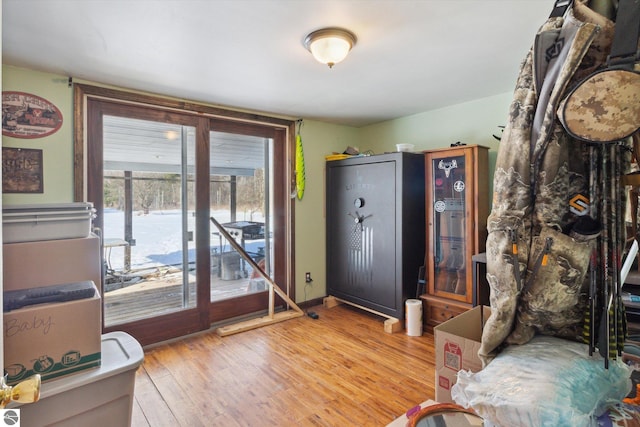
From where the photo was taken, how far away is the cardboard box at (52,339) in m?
1.10

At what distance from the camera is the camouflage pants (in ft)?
2.65

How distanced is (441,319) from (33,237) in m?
2.96

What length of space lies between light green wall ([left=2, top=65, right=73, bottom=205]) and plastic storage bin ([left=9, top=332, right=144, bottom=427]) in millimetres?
1617

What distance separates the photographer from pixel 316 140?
13.0 ft

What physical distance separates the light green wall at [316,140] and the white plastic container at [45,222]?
1524 mm

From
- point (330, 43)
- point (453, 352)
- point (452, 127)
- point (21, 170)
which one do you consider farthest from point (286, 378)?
point (452, 127)

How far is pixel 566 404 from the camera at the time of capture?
71 cm

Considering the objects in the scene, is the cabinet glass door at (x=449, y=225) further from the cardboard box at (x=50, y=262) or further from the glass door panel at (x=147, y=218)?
the cardboard box at (x=50, y=262)

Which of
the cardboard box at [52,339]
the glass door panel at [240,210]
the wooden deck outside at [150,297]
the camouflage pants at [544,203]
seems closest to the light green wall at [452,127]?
the glass door panel at [240,210]

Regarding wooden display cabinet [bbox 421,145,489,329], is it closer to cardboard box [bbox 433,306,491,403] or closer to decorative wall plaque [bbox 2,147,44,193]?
cardboard box [bbox 433,306,491,403]

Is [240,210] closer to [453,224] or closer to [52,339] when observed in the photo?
[453,224]

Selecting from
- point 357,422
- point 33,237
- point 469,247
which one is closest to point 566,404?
point 357,422

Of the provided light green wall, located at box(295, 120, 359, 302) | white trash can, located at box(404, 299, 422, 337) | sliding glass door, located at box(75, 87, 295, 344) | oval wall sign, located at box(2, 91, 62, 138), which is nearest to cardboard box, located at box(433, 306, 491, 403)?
white trash can, located at box(404, 299, 422, 337)

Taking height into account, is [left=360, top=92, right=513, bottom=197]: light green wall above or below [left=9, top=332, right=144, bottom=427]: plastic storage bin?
above
